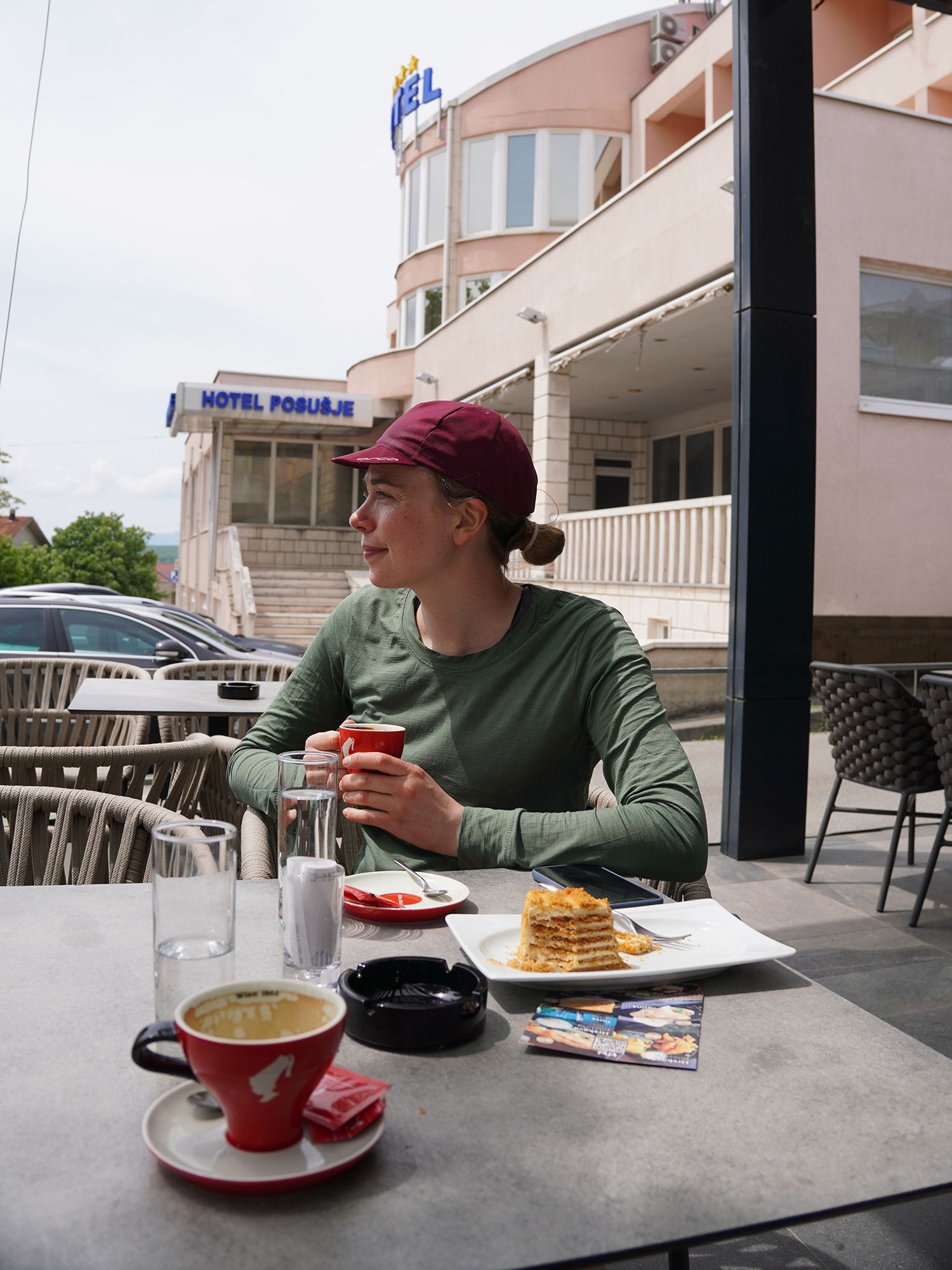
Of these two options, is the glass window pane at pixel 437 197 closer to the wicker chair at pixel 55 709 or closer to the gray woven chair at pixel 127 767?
the wicker chair at pixel 55 709

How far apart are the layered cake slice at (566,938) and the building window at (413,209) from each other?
24.7 meters

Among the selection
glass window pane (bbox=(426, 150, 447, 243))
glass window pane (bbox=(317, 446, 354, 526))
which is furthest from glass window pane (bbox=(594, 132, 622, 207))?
glass window pane (bbox=(317, 446, 354, 526))

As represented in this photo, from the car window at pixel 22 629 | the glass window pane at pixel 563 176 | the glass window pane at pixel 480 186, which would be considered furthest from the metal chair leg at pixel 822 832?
the glass window pane at pixel 480 186

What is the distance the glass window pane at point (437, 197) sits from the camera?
A: 2283 cm

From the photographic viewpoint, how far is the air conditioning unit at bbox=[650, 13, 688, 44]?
2212cm

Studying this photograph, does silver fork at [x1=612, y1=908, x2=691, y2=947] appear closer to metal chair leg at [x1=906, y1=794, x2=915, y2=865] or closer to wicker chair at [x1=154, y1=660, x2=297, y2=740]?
wicker chair at [x1=154, y1=660, x2=297, y2=740]

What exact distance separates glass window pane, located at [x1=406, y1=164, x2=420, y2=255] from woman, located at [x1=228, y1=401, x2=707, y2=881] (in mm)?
23601

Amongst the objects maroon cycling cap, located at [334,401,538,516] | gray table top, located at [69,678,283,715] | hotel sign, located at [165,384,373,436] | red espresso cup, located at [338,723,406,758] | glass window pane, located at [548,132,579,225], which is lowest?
gray table top, located at [69,678,283,715]

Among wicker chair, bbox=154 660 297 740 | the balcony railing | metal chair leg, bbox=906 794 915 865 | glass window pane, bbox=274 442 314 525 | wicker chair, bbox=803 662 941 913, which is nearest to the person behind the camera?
wicker chair, bbox=803 662 941 913

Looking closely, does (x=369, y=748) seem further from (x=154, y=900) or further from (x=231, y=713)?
(x=231, y=713)

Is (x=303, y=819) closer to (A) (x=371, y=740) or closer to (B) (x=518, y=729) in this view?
(A) (x=371, y=740)

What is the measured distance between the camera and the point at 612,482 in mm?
20719

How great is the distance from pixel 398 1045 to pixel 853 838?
5.07 meters

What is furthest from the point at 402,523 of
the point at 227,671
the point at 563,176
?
the point at 563,176
